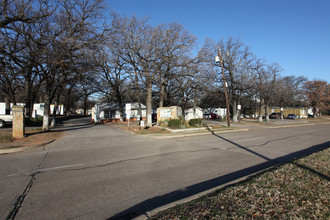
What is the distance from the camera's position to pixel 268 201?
11.9 ft

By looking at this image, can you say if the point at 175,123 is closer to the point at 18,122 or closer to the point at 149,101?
the point at 149,101

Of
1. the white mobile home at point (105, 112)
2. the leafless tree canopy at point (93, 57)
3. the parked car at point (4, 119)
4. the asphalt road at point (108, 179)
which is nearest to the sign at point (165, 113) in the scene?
the leafless tree canopy at point (93, 57)

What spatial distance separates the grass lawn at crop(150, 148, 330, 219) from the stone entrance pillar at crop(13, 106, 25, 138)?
1264 cm

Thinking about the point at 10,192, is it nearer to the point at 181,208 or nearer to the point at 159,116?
the point at 181,208

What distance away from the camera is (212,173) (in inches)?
231

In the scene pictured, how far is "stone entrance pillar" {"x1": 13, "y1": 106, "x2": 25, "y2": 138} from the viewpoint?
39.1 ft

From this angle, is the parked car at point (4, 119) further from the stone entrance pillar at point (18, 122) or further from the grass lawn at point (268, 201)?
the grass lawn at point (268, 201)

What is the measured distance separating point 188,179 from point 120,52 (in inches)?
705

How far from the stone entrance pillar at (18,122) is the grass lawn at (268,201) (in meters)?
12.6

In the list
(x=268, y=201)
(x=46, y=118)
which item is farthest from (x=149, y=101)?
(x=268, y=201)

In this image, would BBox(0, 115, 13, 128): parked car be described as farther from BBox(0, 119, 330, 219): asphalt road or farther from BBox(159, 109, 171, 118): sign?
BBox(159, 109, 171, 118): sign

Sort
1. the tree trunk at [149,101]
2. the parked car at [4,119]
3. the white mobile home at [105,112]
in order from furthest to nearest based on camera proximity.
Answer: the white mobile home at [105,112], the tree trunk at [149,101], the parked car at [4,119]

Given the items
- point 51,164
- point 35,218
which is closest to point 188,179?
point 35,218

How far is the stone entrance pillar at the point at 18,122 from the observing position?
11914 millimetres
